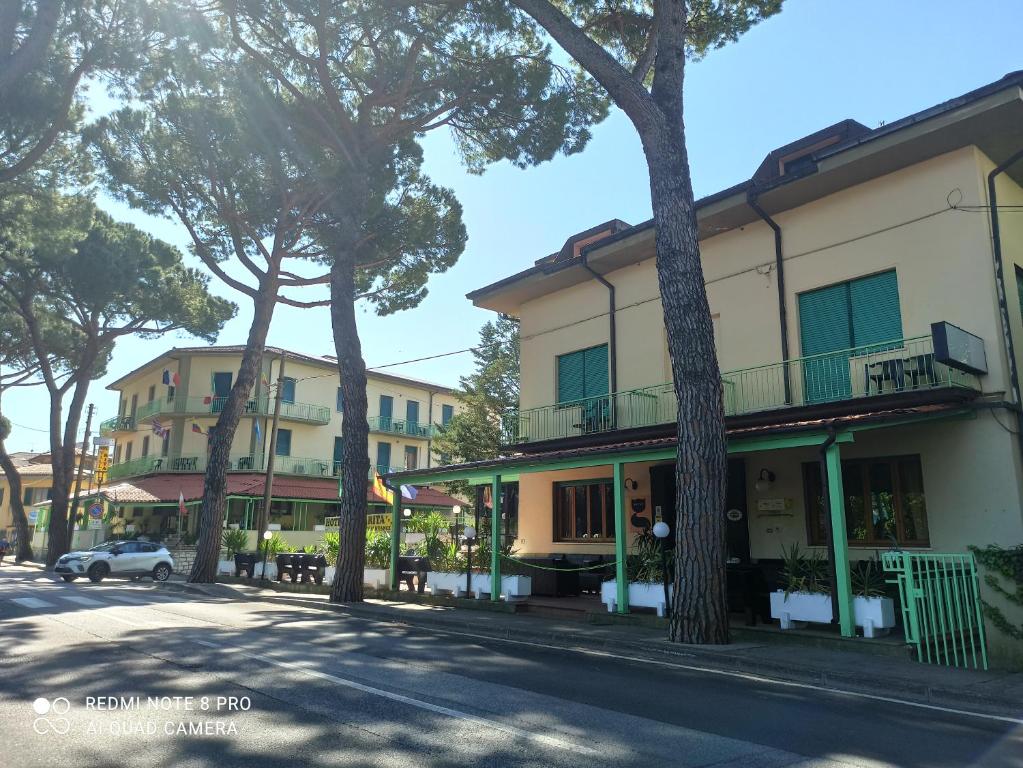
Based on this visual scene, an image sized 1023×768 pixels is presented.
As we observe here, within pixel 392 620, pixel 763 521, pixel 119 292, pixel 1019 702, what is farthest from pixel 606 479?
pixel 119 292

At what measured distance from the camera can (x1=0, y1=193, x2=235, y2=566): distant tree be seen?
2762 centimetres

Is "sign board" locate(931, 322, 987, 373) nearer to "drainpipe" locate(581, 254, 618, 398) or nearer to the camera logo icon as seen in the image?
"drainpipe" locate(581, 254, 618, 398)

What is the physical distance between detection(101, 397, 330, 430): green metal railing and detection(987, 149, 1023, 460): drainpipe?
1317 inches

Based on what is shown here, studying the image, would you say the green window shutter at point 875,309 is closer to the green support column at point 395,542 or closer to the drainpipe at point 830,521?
the drainpipe at point 830,521

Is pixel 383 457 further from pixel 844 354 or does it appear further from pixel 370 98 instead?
pixel 844 354

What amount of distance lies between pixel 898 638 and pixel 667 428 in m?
6.26

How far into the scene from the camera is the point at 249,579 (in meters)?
21.7

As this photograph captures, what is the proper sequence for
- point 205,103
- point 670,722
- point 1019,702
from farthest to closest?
1. point 205,103
2. point 1019,702
3. point 670,722

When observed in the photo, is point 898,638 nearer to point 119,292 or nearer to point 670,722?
point 670,722

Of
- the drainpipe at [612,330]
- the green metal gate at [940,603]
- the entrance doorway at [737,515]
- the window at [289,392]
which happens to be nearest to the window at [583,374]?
the drainpipe at [612,330]

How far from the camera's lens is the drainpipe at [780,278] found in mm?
13969

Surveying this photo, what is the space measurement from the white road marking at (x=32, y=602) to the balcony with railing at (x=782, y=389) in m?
10.4

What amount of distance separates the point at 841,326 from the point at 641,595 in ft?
20.5

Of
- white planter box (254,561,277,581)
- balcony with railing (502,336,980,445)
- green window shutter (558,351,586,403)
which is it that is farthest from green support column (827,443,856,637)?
white planter box (254,561,277,581)
